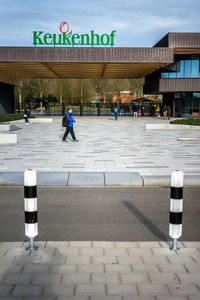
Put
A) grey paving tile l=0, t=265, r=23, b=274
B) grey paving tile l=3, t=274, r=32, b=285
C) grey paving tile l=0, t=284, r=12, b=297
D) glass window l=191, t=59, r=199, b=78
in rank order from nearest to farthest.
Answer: grey paving tile l=0, t=284, r=12, b=297
grey paving tile l=3, t=274, r=32, b=285
grey paving tile l=0, t=265, r=23, b=274
glass window l=191, t=59, r=199, b=78

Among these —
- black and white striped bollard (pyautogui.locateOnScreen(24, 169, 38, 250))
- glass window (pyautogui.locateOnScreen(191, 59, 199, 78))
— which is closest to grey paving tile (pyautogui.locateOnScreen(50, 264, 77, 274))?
black and white striped bollard (pyautogui.locateOnScreen(24, 169, 38, 250))

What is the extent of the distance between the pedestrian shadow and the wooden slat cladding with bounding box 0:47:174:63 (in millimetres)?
30531

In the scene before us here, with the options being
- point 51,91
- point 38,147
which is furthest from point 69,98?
point 38,147

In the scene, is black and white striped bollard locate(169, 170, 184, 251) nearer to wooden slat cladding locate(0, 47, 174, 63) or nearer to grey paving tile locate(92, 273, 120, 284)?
grey paving tile locate(92, 273, 120, 284)

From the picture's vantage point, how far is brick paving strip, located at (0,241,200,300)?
10.5 ft

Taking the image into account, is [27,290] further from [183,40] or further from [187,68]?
[187,68]

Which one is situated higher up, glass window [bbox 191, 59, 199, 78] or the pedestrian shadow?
glass window [bbox 191, 59, 199, 78]

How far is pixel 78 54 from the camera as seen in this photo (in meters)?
35.1

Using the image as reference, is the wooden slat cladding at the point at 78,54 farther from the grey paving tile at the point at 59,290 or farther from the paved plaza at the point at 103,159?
the grey paving tile at the point at 59,290

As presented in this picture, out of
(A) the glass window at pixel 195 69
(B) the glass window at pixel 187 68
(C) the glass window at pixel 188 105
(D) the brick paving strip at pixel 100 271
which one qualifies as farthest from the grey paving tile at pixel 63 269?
(C) the glass window at pixel 188 105

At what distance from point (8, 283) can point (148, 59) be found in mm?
34397

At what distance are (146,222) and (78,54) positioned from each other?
31798 millimetres

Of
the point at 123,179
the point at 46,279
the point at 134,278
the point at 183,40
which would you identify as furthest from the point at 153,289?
the point at 183,40

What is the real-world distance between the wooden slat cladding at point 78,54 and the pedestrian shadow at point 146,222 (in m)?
30.5
